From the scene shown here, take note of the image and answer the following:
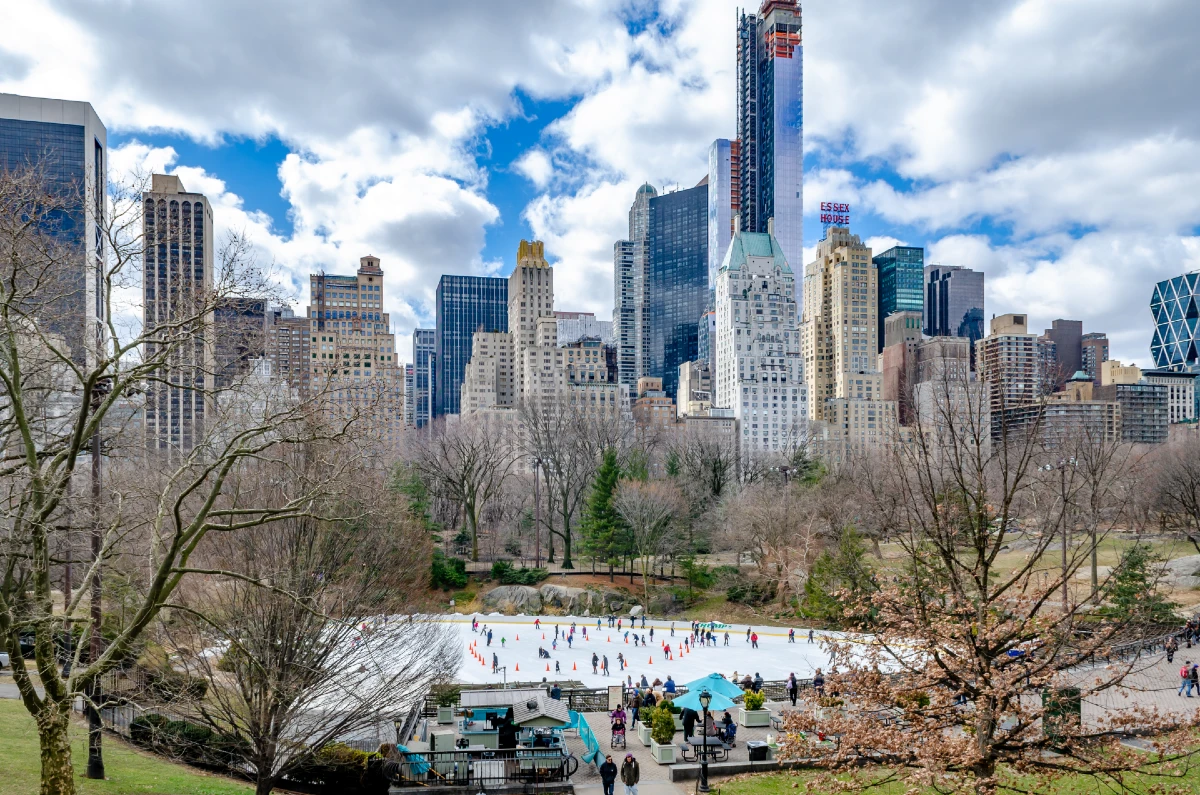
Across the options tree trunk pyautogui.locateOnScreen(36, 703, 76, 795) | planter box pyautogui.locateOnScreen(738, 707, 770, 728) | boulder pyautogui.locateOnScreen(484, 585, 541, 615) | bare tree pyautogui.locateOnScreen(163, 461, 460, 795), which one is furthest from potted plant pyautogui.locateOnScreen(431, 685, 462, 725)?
boulder pyautogui.locateOnScreen(484, 585, 541, 615)

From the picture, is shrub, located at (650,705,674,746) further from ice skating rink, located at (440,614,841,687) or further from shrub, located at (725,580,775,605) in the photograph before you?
shrub, located at (725,580,775,605)


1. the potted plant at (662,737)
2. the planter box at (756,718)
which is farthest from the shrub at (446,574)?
the potted plant at (662,737)

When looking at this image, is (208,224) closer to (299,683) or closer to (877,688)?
(299,683)

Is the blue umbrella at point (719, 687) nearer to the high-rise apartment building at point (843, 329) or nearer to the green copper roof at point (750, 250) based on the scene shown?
the green copper roof at point (750, 250)

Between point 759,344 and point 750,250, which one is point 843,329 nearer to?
point 750,250

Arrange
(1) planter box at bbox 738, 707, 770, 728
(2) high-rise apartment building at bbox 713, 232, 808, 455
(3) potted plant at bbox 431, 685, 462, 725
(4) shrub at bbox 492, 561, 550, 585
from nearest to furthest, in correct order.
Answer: (3) potted plant at bbox 431, 685, 462, 725
(1) planter box at bbox 738, 707, 770, 728
(4) shrub at bbox 492, 561, 550, 585
(2) high-rise apartment building at bbox 713, 232, 808, 455

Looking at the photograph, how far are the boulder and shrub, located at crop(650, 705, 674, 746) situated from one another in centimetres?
2907

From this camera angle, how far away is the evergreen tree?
5297cm

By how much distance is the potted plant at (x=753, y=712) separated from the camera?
2330 cm

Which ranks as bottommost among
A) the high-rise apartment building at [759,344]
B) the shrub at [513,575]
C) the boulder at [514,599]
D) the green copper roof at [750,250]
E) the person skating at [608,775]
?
the boulder at [514,599]

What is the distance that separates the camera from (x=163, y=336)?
11.4m

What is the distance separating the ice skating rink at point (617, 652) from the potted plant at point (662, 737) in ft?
32.9

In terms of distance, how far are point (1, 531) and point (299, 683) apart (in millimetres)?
6380

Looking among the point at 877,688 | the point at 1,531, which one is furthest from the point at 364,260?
the point at 877,688
